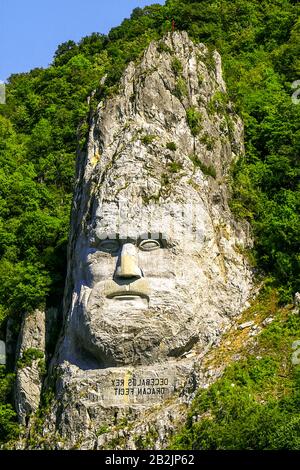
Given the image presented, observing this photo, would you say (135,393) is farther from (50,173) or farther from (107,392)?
(50,173)

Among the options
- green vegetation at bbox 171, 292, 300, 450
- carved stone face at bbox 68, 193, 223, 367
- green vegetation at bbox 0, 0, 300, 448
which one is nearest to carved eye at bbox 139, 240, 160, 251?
carved stone face at bbox 68, 193, 223, 367

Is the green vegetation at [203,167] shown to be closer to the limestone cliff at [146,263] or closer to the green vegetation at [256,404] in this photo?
the limestone cliff at [146,263]

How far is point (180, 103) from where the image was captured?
1687 inches

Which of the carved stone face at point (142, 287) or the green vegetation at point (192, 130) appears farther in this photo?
the green vegetation at point (192, 130)

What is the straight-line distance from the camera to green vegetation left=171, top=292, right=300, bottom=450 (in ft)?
117

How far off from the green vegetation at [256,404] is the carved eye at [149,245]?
3686 millimetres

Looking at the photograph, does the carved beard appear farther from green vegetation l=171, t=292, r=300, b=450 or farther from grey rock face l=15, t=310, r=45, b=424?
grey rock face l=15, t=310, r=45, b=424

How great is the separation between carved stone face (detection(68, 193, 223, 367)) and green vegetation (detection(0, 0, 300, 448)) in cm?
234

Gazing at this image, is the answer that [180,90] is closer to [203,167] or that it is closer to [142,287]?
[203,167]

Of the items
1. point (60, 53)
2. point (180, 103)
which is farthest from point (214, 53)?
point (60, 53)

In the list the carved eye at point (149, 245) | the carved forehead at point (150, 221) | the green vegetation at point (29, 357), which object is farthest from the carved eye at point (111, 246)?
the green vegetation at point (29, 357)

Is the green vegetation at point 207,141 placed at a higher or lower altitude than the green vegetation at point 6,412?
higher

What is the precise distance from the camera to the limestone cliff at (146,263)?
38.7 meters

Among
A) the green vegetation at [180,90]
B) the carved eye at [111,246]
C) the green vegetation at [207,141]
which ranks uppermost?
the green vegetation at [180,90]
